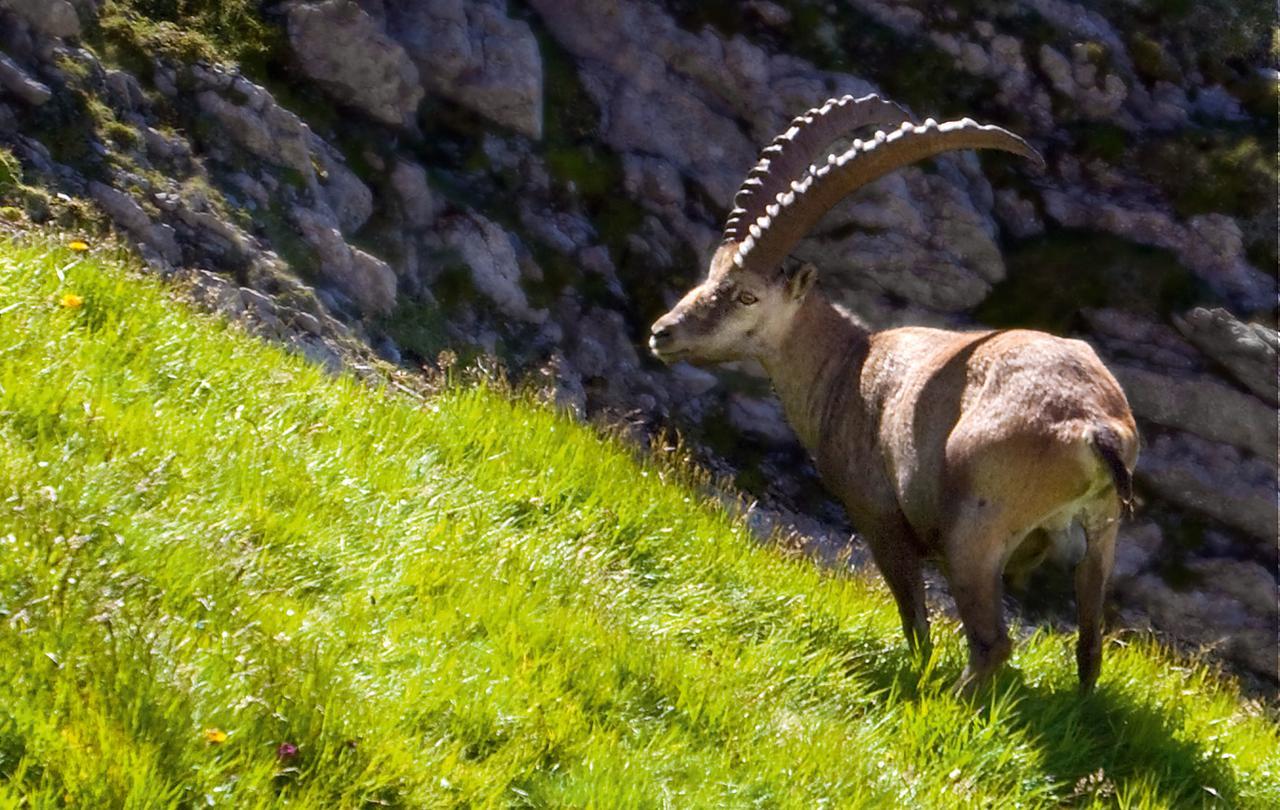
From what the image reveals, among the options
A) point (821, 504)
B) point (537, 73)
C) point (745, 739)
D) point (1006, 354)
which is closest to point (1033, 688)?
point (1006, 354)

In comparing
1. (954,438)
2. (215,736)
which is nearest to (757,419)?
(954,438)

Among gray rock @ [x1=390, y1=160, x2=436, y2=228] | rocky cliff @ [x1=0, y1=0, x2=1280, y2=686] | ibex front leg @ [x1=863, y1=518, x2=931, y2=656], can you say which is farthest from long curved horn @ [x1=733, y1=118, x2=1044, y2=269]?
gray rock @ [x1=390, y1=160, x2=436, y2=228]

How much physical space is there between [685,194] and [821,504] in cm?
599

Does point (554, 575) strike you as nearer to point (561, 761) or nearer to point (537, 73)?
point (561, 761)

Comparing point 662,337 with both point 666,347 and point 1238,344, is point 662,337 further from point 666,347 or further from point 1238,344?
point 1238,344

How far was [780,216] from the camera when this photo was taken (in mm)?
8945

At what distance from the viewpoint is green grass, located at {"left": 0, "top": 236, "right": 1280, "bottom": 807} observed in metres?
3.73

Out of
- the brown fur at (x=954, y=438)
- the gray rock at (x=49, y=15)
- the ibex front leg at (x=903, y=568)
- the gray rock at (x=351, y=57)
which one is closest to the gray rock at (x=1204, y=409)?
the gray rock at (x=351, y=57)

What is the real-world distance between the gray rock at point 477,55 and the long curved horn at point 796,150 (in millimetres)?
13081

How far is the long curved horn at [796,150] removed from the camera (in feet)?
31.5

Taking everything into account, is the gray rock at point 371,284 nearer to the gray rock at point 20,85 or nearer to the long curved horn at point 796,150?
the gray rock at point 20,85

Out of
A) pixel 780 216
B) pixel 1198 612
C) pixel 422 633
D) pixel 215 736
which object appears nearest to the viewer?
pixel 215 736

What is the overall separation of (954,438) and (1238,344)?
18436mm

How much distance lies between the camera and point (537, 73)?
73.9ft
